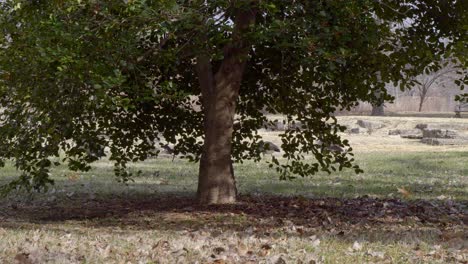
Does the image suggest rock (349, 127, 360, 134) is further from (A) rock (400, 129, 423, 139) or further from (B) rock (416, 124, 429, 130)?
(B) rock (416, 124, 429, 130)

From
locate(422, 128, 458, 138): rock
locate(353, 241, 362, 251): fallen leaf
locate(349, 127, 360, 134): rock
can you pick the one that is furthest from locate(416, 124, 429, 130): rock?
locate(353, 241, 362, 251): fallen leaf

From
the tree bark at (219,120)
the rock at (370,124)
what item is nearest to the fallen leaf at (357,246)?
the tree bark at (219,120)

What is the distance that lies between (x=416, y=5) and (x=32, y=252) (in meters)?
8.20

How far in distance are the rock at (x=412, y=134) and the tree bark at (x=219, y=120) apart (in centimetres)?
2738

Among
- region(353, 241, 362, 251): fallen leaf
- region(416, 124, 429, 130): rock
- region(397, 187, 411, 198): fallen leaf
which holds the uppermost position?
region(416, 124, 429, 130): rock

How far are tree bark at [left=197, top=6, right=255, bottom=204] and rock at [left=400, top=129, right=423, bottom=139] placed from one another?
27.4 m

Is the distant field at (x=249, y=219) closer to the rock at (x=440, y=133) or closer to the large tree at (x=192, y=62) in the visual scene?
the large tree at (x=192, y=62)

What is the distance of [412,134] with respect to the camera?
39.2 metres

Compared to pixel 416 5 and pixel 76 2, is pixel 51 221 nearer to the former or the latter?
pixel 76 2

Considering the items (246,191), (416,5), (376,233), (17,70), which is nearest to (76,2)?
(17,70)

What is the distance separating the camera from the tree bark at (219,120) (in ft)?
41.0

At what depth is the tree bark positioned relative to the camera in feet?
41.0

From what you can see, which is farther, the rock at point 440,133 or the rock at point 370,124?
the rock at point 370,124

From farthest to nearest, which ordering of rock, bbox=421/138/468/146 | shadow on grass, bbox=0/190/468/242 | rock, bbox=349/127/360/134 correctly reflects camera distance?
1. rock, bbox=349/127/360/134
2. rock, bbox=421/138/468/146
3. shadow on grass, bbox=0/190/468/242
